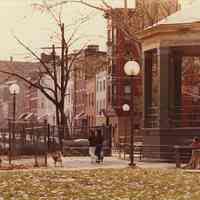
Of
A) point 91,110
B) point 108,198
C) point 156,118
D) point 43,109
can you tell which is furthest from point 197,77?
point 43,109

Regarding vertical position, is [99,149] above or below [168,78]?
below

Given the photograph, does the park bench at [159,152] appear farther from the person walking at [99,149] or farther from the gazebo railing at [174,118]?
the person walking at [99,149]

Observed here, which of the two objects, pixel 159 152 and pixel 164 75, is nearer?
pixel 159 152

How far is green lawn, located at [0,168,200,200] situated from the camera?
1499 cm

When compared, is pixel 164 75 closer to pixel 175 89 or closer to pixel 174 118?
pixel 174 118

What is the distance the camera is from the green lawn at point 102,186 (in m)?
15.0

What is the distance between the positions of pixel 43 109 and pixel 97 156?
108 meters

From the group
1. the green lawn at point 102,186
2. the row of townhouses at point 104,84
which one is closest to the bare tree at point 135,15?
the row of townhouses at point 104,84

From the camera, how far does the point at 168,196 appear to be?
15.2 meters

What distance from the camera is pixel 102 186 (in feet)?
56.6

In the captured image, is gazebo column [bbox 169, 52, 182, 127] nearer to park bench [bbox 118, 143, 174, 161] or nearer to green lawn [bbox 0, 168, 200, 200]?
park bench [bbox 118, 143, 174, 161]

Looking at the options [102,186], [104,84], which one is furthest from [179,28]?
[104,84]

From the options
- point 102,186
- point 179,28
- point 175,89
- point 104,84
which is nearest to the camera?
point 102,186

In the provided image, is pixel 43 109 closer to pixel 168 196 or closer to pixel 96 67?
pixel 96 67
